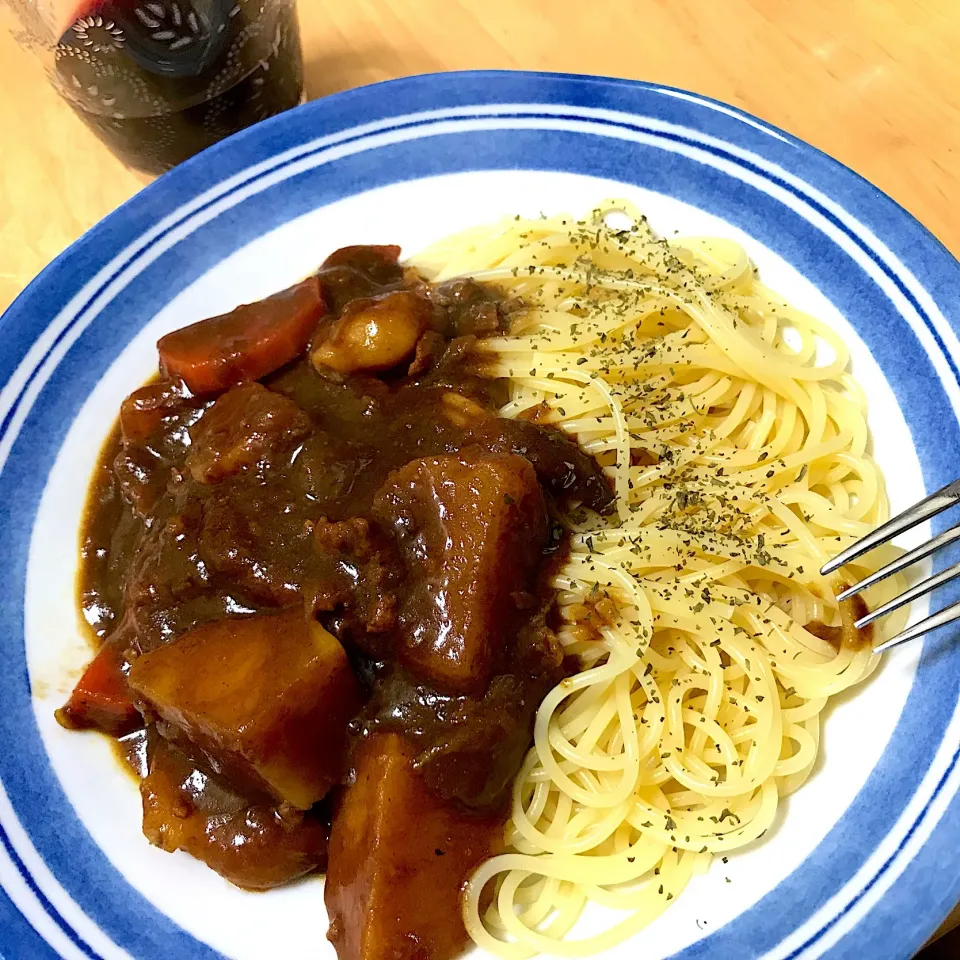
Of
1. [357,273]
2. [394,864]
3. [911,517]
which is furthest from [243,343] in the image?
[911,517]

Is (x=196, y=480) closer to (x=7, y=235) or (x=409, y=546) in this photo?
(x=409, y=546)

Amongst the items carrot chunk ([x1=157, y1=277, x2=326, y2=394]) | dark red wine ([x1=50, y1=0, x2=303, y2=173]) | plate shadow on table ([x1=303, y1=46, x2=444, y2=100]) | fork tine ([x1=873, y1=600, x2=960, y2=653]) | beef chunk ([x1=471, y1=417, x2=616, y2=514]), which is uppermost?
plate shadow on table ([x1=303, y1=46, x2=444, y2=100])

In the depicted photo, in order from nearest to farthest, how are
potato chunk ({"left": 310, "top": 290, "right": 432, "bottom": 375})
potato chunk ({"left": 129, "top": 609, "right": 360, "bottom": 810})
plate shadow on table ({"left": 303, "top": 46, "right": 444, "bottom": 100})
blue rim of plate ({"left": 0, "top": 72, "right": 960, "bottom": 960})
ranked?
blue rim of plate ({"left": 0, "top": 72, "right": 960, "bottom": 960})
potato chunk ({"left": 129, "top": 609, "right": 360, "bottom": 810})
potato chunk ({"left": 310, "top": 290, "right": 432, "bottom": 375})
plate shadow on table ({"left": 303, "top": 46, "right": 444, "bottom": 100})

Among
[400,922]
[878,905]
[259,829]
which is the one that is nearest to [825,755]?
[878,905]

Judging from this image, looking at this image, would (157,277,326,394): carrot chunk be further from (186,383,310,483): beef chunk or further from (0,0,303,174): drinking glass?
(0,0,303,174): drinking glass

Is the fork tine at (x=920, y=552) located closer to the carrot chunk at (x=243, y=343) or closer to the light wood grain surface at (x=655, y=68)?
the light wood grain surface at (x=655, y=68)

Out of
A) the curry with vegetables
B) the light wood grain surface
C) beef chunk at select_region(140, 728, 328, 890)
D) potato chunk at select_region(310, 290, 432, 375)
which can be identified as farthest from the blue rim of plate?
potato chunk at select_region(310, 290, 432, 375)

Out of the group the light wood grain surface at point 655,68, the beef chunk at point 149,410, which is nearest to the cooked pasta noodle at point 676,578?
the light wood grain surface at point 655,68
